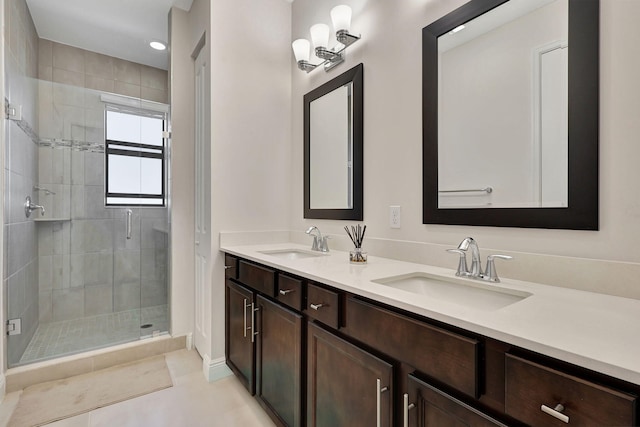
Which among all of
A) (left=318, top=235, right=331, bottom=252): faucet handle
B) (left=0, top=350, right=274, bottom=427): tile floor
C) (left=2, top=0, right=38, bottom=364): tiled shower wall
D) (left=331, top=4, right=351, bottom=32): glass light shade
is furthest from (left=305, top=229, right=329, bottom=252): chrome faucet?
(left=2, top=0, right=38, bottom=364): tiled shower wall

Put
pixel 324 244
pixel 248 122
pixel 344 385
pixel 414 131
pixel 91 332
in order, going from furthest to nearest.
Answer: pixel 91 332, pixel 248 122, pixel 324 244, pixel 414 131, pixel 344 385

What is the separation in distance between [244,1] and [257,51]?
33 centimetres

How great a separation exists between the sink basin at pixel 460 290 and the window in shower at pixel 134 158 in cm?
222

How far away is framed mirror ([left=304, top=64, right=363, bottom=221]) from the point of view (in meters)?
1.86

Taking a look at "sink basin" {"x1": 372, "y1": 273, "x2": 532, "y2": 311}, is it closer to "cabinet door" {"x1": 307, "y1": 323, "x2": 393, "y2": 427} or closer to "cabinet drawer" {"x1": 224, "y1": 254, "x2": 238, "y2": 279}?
"cabinet door" {"x1": 307, "y1": 323, "x2": 393, "y2": 427}

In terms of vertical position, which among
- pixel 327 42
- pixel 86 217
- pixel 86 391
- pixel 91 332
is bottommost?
pixel 86 391

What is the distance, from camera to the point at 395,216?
5.32ft

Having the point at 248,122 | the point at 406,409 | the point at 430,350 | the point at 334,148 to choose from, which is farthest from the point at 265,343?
the point at 248,122

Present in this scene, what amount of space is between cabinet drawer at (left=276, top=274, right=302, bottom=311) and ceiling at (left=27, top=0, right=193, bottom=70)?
2376 millimetres

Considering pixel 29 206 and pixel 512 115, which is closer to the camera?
pixel 512 115

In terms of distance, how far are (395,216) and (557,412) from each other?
43.5 inches

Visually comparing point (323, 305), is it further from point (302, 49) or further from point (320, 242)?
point (302, 49)

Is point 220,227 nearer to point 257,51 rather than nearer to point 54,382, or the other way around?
point 257,51

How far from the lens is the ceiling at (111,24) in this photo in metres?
2.46
